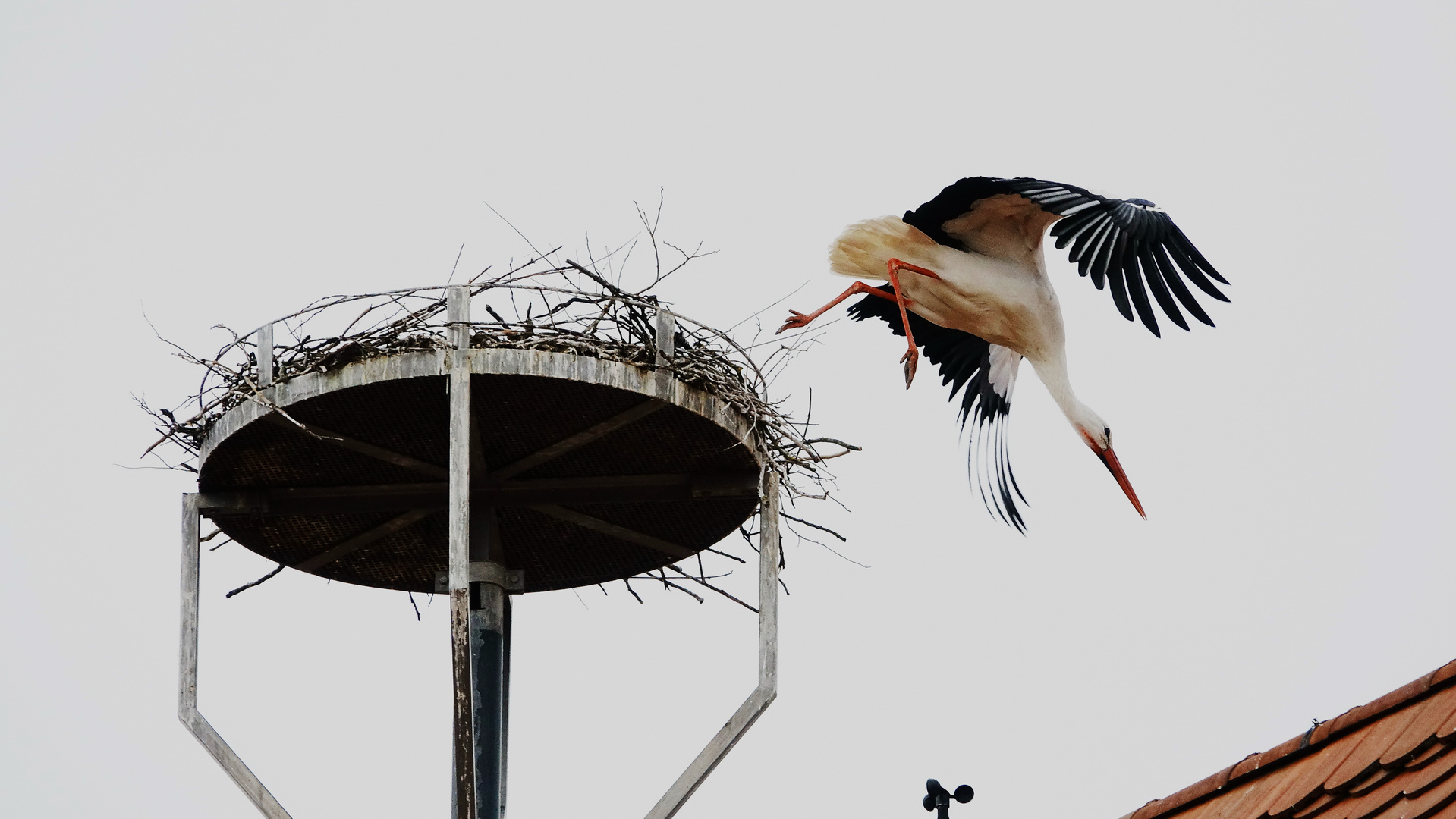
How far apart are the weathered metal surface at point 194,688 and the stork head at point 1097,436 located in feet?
15.6

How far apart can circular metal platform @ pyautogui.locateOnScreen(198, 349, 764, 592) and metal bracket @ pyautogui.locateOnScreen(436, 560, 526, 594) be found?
52 millimetres

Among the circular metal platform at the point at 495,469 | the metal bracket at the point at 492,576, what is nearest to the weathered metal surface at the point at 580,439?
the circular metal platform at the point at 495,469

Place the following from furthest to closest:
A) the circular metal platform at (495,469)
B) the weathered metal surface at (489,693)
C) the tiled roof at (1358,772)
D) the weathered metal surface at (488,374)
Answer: the weathered metal surface at (489,693), the circular metal platform at (495,469), the weathered metal surface at (488,374), the tiled roof at (1358,772)

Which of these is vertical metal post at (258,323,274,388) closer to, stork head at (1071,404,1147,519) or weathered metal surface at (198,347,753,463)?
weathered metal surface at (198,347,753,463)

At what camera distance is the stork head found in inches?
455

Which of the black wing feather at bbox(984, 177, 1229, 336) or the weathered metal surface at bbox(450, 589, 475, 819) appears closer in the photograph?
the weathered metal surface at bbox(450, 589, 475, 819)

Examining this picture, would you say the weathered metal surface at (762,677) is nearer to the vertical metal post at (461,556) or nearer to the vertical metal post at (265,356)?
the vertical metal post at (461,556)

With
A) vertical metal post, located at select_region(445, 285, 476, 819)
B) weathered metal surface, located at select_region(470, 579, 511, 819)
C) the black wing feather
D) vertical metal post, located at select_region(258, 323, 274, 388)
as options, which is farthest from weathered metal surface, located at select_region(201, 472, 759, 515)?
the black wing feather

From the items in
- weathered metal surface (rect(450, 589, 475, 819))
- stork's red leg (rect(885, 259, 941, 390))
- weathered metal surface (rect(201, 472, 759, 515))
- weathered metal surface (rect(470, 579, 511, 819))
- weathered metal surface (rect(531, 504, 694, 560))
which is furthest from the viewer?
stork's red leg (rect(885, 259, 941, 390))

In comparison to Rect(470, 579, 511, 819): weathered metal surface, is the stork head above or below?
above

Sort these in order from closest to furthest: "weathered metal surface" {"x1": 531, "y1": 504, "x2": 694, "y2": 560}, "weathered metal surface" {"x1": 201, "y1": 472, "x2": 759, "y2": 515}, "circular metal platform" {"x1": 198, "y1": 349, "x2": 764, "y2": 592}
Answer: "circular metal platform" {"x1": 198, "y1": 349, "x2": 764, "y2": 592} → "weathered metal surface" {"x1": 201, "y1": 472, "x2": 759, "y2": 515} → "weathered metal surface" {"x1": 531, "y1": 504, "x2": 694, "y2": 560}

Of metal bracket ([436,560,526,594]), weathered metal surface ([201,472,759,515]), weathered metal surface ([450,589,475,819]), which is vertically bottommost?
weathered metal surface ([450,589,475,819])

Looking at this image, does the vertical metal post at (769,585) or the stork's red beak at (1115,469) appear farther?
the stork's red beak at (1115,469)

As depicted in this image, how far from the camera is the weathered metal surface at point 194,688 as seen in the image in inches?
363
